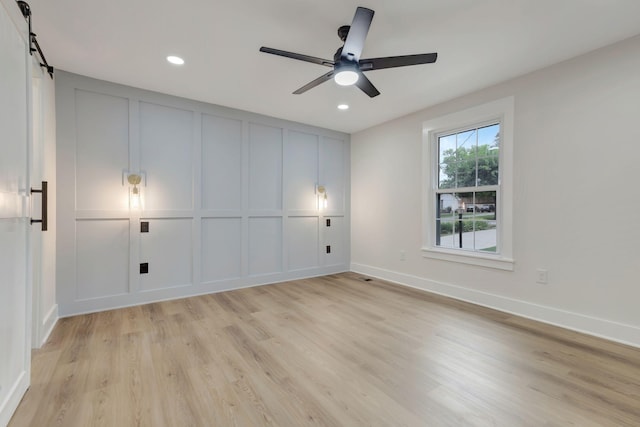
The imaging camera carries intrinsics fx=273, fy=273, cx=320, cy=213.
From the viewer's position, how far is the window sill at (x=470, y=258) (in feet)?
10.5

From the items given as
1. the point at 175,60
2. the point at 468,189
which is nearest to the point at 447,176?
the point at 468,189

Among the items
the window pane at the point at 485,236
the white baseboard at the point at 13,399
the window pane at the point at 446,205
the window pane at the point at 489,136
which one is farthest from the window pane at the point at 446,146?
the white baseboard at the point at 13,399

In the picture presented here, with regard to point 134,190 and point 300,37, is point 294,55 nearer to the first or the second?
point 300,37

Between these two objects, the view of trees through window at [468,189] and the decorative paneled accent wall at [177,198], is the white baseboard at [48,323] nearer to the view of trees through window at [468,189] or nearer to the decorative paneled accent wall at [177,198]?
the decorative paneled accent wall at [177,198]

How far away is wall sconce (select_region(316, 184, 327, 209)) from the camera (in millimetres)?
4930

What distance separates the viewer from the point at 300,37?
2371 millimetres

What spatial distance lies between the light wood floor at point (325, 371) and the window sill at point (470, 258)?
54cm

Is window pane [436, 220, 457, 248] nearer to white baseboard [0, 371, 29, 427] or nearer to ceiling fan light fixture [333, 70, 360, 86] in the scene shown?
ceiling fan light fixture [333, 70, 360, 86]

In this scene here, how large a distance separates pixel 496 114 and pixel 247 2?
116 inches

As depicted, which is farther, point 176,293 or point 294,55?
point 176,293

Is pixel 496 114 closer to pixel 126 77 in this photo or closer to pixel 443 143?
pixel 443 143

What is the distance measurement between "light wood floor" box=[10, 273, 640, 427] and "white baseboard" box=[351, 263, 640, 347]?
0.41 ft

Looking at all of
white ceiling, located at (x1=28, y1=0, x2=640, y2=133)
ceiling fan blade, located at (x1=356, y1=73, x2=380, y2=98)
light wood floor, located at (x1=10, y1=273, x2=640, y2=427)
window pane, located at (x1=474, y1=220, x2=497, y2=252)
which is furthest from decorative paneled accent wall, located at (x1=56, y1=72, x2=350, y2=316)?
window pane, located at (x1=474, y1=220, x2=497, y2=252)

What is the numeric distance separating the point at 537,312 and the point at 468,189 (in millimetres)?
1580
